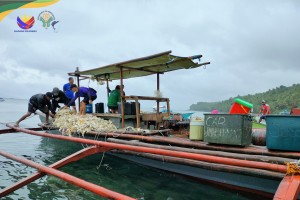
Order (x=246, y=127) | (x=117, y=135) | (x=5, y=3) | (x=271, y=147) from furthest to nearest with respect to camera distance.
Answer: (x=5, y=3) → (x=117, y=135) → (x=246, y=127) → (x=271, y=147)

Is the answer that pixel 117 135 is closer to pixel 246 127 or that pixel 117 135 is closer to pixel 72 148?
pixel 246 127

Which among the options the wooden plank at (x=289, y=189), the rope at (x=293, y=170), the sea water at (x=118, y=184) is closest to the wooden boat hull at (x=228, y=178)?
the sea water at (x=118, y=184)

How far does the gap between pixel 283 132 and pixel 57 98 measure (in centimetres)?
909

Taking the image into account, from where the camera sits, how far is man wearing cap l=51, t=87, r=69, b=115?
34.4 ft

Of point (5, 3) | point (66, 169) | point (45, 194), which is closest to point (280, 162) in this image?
point (45, 194)

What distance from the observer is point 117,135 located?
710cm

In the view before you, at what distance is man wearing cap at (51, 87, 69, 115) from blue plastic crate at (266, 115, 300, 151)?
28.3ft

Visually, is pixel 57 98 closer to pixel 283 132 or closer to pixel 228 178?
pixel 228 178

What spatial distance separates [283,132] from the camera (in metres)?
4.57

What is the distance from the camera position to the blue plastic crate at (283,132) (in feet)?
14.5

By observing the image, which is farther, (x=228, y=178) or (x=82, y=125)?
(x=82, y=125)

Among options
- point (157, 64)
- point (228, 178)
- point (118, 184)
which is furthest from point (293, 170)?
point (157, 64)

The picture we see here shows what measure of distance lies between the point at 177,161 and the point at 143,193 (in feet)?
3.61

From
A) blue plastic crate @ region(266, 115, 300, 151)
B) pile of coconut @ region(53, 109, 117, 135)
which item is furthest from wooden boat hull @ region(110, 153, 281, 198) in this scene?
pile of coconut @ region(53, 109, 117, 135)
